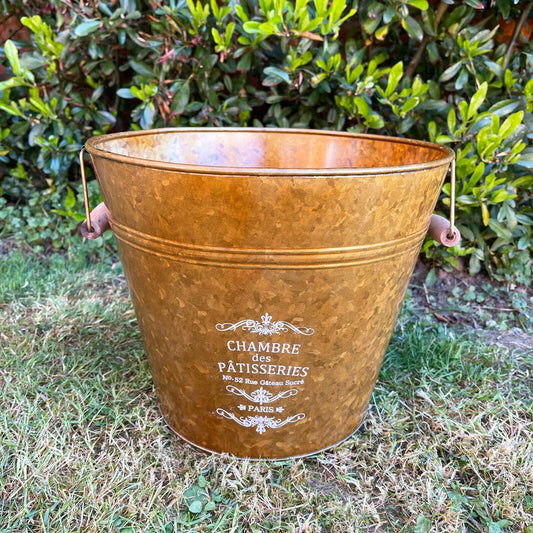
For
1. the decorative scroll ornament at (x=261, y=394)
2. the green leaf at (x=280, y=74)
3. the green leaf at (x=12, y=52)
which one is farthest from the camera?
the green leaf at (x=12, y=52)

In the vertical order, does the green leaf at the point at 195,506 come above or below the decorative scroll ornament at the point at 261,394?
below

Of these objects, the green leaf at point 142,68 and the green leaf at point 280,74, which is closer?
the green leaf at point 280,74

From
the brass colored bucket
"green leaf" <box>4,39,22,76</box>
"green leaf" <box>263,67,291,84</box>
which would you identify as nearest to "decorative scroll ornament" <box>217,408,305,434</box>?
the brass colored bucket

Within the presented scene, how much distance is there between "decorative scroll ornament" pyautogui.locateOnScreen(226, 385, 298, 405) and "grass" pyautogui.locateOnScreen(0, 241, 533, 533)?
209 mm

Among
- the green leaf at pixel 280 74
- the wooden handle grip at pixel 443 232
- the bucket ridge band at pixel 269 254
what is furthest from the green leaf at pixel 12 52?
the wooden handle grip at pixel 443 232

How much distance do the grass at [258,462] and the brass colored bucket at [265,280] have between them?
0.33ft

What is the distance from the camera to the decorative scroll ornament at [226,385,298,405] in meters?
1.04

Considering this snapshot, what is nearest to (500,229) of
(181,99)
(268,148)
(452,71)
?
(452,71)

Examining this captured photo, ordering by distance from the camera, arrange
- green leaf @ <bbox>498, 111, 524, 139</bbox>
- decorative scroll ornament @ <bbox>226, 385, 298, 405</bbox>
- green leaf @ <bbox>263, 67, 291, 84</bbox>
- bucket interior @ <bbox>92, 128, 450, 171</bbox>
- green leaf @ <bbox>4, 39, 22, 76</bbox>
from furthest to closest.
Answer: green leaf @ <bbox>4, 39, 22, 76</bbox>, green leaf @ <bbox>263, 67, 291, 84</bbox>, green leaf @ <bbox>498, 111, 524, 139</bbox>, bucket interior @ <bbox>92, 128, 450, 171</bbox>, decorative scroll ornament @ <bbox>226, 385, 298, 405</bbox>

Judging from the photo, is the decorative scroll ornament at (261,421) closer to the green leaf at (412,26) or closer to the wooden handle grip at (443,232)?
the wooden handle grip at (443,232)

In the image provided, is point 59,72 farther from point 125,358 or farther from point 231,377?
point 231,377

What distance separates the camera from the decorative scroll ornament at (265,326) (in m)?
→ 0.93

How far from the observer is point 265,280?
2.91ft

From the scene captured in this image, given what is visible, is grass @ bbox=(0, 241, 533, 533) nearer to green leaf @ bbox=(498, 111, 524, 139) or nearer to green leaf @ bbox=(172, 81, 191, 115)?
green leaf @ bbox=(498, 111, 524, 139)
